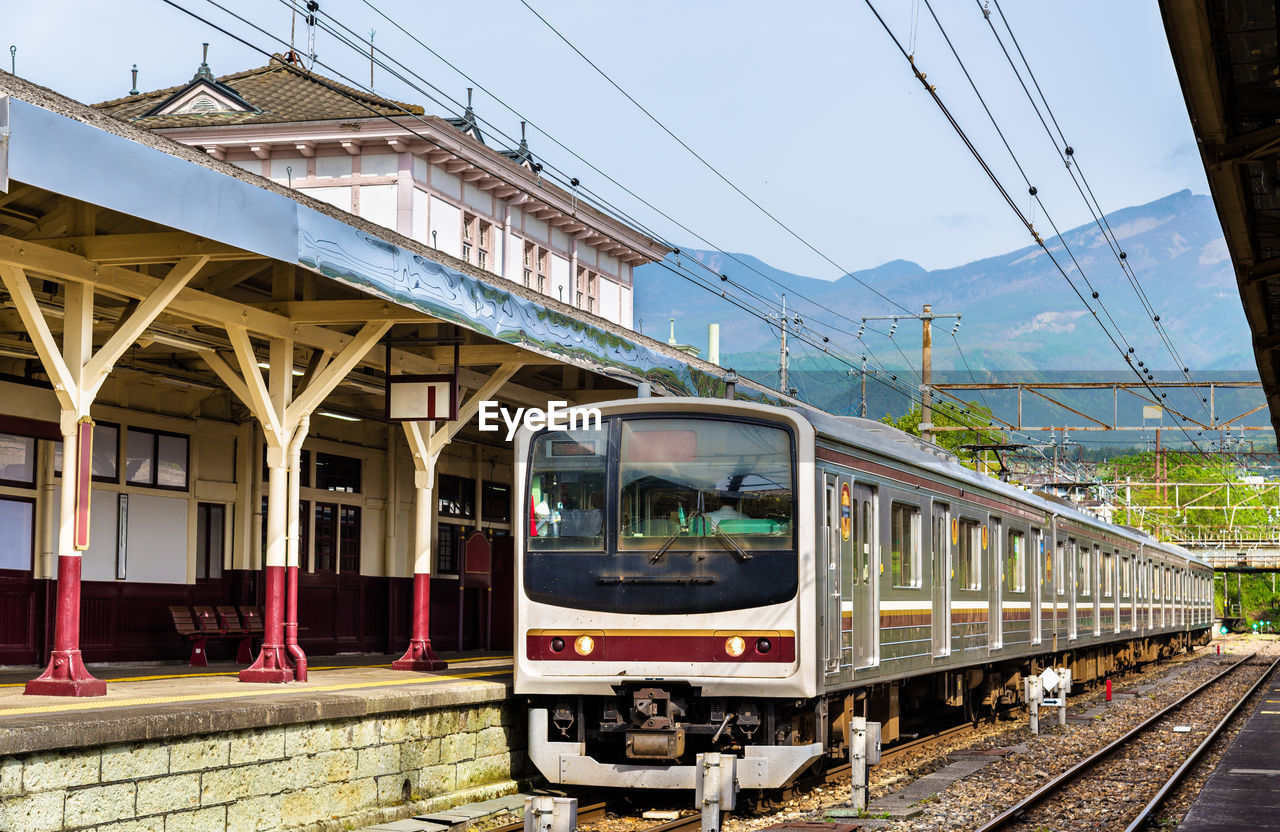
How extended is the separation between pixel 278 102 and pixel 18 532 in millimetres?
18646

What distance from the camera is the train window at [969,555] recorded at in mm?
15273

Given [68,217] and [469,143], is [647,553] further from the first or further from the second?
[469,143]

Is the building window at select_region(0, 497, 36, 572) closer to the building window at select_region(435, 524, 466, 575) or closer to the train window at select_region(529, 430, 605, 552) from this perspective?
the train window at select_region(529, 430, 605, 552)

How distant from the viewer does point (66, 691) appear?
9.34 meters

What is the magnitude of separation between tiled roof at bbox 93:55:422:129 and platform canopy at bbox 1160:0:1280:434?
19015 millimetres

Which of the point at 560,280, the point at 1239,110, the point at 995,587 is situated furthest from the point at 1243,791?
the point at 560,280

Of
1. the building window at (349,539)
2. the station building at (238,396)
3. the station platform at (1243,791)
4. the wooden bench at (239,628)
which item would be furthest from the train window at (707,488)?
the building window at (349,539)

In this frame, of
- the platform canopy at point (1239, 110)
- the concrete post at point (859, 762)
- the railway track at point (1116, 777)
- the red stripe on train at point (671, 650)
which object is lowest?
the railway track at point (1116, 777)

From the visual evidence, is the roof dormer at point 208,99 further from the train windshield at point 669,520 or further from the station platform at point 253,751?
the train windshield at point 669,520

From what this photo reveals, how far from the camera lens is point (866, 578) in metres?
12.2

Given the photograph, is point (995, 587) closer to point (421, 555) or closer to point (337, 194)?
point (421, 555)

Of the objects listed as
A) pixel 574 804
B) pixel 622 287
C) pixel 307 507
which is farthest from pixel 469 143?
pixel 574 804

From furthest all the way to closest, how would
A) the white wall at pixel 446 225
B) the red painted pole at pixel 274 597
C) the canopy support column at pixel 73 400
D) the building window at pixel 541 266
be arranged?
the building window at pixel 541 266
the white wall at pixel 446 225
the red painted pole at pixel 274 597
the canopy support column at pixel 73 400

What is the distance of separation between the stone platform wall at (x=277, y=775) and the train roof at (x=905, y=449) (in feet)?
10.9
